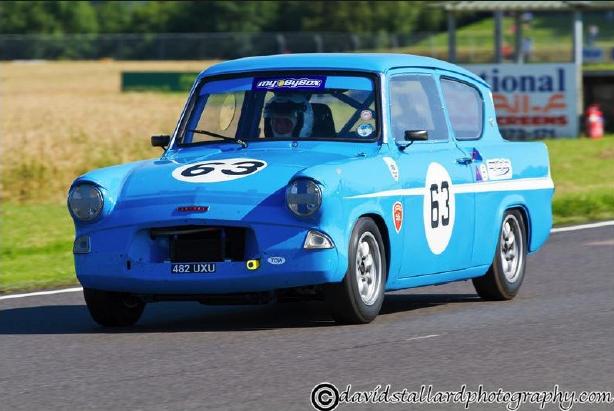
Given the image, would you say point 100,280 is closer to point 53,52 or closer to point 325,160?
point 325,160

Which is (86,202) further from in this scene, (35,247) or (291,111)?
(35,247)

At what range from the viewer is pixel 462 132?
10352 mm

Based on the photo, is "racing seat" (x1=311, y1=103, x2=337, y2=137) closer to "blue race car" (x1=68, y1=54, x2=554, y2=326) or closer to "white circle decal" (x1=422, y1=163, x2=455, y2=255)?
"blue race car" (x1=68, y1=54, x2=554, y2=326)

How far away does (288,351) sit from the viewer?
25.4 ft

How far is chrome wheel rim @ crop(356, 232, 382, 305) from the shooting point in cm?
867

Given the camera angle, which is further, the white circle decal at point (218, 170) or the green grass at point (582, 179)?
the green grass at point (582, 179)

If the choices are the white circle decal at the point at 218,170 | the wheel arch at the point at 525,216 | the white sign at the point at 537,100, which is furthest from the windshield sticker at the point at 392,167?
the white sign at the point at 537,100

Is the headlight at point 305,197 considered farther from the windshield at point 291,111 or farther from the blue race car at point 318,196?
the windshield at point 291,111

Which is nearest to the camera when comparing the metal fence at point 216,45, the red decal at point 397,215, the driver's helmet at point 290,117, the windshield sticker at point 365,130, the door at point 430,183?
the red decal at point 397,215

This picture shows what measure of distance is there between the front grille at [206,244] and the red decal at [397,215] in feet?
3.35

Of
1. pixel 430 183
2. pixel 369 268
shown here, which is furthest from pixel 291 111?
pixel 369 268

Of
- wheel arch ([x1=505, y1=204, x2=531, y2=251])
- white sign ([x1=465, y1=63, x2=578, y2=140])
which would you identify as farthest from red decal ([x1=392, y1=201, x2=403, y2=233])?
white sign ([x1=465, y1=63, x2=578, y2=140])

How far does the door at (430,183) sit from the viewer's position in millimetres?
9203

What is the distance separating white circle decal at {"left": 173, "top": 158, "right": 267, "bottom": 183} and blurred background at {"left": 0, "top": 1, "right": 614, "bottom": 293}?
310 centimetres
